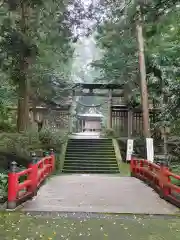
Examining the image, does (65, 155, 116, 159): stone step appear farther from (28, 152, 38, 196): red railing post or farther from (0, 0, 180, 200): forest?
(28, 152, 38, 196): red railing post

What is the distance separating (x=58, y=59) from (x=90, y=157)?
6237mm

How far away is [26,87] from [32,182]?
9.08m

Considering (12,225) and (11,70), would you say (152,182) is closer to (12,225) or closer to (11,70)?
(12,225)

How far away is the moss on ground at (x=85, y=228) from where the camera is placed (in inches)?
183

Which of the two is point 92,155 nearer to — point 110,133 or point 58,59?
point 110,133

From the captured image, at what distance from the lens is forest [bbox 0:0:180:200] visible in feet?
42.6

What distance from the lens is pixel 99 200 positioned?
726 cm

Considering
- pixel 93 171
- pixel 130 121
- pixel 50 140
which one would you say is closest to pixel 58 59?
pixel 50 140

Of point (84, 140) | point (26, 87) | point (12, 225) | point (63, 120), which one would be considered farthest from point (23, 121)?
point (12, 225)

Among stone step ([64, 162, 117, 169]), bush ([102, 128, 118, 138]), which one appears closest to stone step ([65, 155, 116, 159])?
stone step ([64, 162, 117, 169])

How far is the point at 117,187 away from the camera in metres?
9.28

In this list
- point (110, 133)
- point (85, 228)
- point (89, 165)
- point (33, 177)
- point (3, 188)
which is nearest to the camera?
point (85, 228)

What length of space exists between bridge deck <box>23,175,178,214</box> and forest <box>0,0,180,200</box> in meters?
3.26

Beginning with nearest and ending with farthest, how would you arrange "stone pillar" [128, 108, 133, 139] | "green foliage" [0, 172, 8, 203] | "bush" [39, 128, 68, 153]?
"green foliage" [0, 172, 8, 203] < "bush" [39, 128, 68, 153] < "stone pillar" [128, 108, 133, 139]
